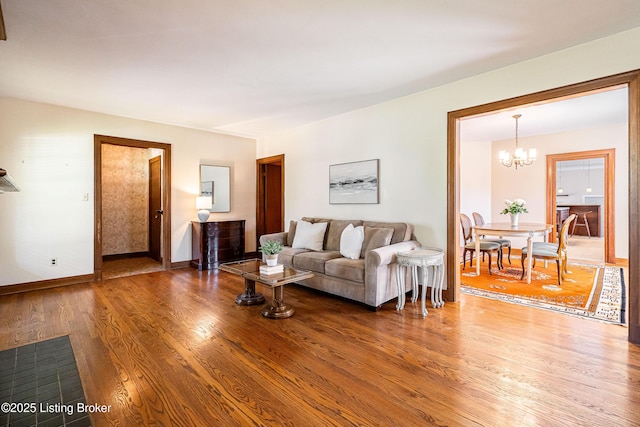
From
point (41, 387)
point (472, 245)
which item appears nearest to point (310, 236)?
point (472, 245)

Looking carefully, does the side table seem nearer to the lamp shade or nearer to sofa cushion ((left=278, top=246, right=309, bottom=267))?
sofa cushion ((left=278, top=246, right=309, bottom=267))

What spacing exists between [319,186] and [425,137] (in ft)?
6.48

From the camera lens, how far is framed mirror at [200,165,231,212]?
18.9 ft

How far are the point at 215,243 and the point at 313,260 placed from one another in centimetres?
232

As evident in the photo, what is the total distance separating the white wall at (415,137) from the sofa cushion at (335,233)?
231 mm

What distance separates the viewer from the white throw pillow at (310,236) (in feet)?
14.5

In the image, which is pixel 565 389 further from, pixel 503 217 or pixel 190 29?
pixel 503 217

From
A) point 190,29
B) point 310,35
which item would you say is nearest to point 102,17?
point 190,29

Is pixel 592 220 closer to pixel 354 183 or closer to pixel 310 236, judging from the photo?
pixel 354 183

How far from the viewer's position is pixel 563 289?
396 centimetres

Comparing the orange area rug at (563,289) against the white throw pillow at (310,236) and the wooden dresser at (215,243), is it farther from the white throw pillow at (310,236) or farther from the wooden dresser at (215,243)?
the wooden dresser at (215,243)

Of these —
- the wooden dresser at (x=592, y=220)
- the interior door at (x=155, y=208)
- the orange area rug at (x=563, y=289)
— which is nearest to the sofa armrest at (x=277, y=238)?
the interior door at (x=155, y=208)

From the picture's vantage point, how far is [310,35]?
2.53m

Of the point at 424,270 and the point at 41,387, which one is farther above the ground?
the point at 424,270
